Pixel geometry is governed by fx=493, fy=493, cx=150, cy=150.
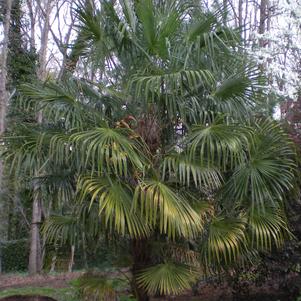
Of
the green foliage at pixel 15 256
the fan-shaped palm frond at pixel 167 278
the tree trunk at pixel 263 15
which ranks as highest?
the tree trunk at pixel 263 15

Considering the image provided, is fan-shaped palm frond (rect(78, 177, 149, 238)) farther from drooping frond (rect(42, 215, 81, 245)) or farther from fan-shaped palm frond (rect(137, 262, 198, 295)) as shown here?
drooping frond (rect(42, 215, 81, 245))

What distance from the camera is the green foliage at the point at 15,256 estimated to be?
69.5 feet

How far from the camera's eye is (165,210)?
5938 mm

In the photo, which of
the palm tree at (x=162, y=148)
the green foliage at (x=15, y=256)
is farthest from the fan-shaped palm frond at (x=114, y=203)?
the green foliage at (x=15, y=256)

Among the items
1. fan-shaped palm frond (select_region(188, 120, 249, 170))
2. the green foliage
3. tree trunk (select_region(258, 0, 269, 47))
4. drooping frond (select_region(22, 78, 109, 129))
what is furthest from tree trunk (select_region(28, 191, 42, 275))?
fan-shaped palm frond (select_region(188, 120, 249, 170))

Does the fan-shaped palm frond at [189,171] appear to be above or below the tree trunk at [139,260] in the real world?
above

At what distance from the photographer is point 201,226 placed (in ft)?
20.7

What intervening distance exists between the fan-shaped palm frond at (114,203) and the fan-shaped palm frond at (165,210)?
0.13m

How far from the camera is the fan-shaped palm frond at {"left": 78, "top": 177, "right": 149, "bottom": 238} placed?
5.97 meters

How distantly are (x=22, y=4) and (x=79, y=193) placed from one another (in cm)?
1429

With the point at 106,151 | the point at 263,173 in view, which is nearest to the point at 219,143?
the point at 263,173

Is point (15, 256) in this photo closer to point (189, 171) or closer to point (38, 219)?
point (38, 219)

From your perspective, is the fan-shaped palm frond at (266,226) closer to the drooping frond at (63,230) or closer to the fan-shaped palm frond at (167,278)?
the fan-shaped palm frond at (167,278)

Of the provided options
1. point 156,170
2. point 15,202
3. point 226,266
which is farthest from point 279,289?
point 15,202
